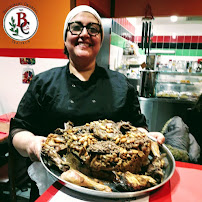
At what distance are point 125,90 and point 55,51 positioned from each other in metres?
1.69

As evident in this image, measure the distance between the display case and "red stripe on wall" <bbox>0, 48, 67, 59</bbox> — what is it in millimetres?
2273

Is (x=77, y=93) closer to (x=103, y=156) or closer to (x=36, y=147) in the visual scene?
(x=36, y=147)

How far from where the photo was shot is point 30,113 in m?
1.26

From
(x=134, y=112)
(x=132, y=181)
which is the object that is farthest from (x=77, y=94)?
(x=132, y=181)

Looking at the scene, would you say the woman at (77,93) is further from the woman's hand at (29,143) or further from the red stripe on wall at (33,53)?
the red stripe on wall at (33,53)

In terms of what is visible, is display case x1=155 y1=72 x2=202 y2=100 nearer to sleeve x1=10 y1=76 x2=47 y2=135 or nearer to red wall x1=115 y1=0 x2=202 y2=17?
red wall x1=115 y1=0 x2=202 y2=17

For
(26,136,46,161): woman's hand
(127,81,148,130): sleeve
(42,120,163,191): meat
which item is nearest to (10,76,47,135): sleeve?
(26,136,46,161): woman's hand

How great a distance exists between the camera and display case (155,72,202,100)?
13.8 ft

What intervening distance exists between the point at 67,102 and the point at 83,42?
0.38m

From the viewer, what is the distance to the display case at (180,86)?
4.20 m

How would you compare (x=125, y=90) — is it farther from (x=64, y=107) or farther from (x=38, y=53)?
(x=38, y=53)

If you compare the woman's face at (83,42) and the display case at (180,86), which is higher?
the woman's face at (83,42)

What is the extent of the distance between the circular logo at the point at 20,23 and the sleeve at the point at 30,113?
1779 millimetres

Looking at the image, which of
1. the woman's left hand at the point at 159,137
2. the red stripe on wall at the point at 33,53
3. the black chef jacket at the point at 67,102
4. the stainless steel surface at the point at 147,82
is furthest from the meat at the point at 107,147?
the stainless steel surface at the point at 147,82
